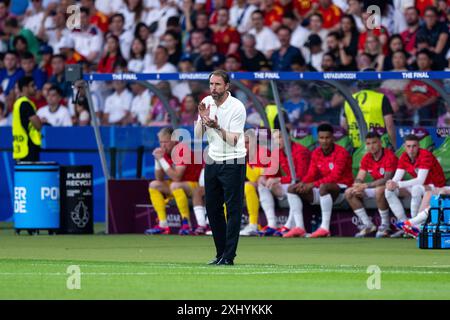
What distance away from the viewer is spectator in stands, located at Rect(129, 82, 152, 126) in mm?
26656

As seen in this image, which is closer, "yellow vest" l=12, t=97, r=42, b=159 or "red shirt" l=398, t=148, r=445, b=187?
"red shirt" l=398, t=148, r=445, b=187

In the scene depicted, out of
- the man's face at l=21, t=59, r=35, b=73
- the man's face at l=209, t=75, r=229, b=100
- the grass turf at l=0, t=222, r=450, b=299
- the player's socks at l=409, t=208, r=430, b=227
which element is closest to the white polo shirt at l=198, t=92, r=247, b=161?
the man's face at l=209, t=75, r=229, b=100

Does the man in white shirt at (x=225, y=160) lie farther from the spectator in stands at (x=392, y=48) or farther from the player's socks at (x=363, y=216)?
the spectator in stands at (x=392, y=48)

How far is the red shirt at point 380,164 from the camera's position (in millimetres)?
23438

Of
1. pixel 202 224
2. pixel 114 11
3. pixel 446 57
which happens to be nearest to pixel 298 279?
pixel 202 224

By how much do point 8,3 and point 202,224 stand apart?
10758 mm

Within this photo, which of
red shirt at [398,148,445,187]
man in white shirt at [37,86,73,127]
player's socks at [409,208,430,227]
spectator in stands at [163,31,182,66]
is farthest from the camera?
spectator in stands at [163,31,182,66]

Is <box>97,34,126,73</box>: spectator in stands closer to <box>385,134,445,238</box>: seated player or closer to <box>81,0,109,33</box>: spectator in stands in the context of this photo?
<box>81,0,109,33</box>: spectator in stands

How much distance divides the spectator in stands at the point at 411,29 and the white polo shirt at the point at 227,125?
10371mm

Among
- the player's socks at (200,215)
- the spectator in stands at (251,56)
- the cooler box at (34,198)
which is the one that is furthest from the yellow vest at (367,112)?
the cooler box at (34,198)

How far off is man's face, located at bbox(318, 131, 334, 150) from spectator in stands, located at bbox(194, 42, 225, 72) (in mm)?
5038
